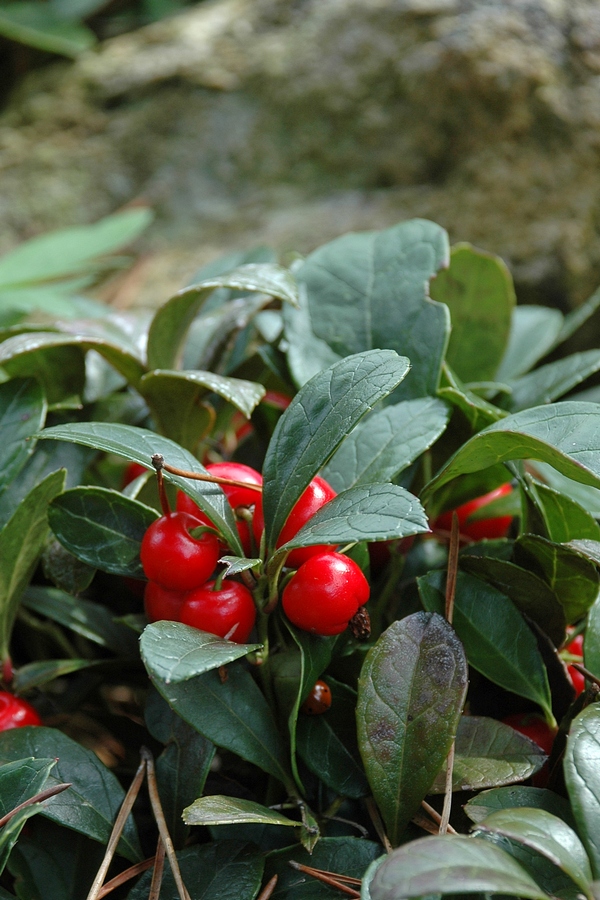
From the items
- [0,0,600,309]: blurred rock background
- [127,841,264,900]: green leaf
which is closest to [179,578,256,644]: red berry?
[127,841,264,900]: green leaf

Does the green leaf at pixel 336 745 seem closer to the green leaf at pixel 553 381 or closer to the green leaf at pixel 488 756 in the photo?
the green leaf at pixel 488 756

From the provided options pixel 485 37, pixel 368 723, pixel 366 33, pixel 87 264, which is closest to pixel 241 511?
pixel 368 723

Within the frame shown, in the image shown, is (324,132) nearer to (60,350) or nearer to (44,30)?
(44,30)

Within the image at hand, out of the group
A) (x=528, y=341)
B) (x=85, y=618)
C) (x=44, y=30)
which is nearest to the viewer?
(x=85, y=618)

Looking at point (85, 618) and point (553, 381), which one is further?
point (553, 381)

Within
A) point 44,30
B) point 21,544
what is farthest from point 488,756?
point 44,30

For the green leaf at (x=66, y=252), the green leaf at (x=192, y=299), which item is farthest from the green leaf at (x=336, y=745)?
the green leaf at (x=66, y=252)
